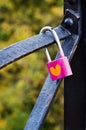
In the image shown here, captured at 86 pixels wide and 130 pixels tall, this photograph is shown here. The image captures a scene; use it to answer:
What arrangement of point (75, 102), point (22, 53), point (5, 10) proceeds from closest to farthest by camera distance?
point (22, 53) < point (75, 102) < point (5, 10)

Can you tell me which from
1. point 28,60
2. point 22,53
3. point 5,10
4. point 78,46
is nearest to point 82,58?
point 78,46

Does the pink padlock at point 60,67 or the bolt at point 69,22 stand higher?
the bolt at point 69,22

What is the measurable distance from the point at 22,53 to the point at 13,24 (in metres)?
2.01

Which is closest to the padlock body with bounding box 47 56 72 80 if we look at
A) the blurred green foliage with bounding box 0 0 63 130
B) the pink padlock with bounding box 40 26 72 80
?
the pink padlock with bounding box 40 26 72 80

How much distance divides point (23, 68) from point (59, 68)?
6.31 feet

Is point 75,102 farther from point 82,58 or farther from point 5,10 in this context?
point 5,10

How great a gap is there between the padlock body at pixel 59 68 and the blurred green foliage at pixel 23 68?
1.80m

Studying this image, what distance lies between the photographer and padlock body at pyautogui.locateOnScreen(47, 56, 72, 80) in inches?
31.3

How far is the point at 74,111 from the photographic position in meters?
0.90

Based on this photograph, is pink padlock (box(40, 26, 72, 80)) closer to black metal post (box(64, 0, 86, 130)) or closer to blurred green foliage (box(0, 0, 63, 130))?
black metal post (box(64, 0, 86, 130))

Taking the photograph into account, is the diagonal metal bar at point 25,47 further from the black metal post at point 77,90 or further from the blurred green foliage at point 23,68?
the blurred green foliage at point 23,68

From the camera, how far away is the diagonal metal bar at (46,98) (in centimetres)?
80

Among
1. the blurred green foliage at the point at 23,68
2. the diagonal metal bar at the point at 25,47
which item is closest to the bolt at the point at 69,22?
the diagonal metal bar at the point at 25,47

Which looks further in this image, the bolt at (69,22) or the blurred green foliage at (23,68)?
the blurred green foliage at (23,68)
